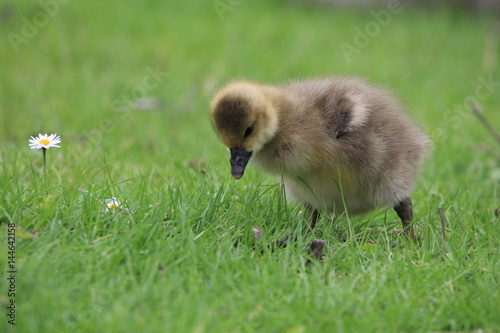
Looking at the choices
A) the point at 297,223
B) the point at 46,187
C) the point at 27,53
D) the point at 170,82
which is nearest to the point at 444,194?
the point at 297,223

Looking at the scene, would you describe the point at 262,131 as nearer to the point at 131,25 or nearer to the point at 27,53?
the point at 27,53

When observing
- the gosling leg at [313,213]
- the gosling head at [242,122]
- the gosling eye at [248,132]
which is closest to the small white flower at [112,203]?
the gosling head at [242,122]

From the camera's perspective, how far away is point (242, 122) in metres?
3.40

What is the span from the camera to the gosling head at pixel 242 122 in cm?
341

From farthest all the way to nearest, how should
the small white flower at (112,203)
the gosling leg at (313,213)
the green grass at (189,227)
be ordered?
the gosling leg at (313,213) < the small white flower at (112,203) < the green grass at (189,227)

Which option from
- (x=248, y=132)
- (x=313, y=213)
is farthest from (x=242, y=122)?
(x=313, y=213)

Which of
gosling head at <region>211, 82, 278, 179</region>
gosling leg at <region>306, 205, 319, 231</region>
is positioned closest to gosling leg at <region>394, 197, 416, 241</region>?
gosling leg at <region>306, 205, 319, 231</region>

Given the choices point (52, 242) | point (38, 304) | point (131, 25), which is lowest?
point (38, 304)

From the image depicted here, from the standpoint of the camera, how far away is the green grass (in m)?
2.71

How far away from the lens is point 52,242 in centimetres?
297

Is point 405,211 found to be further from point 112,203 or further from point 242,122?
point 112,203

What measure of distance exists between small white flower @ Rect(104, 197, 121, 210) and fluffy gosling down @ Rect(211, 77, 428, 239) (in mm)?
668

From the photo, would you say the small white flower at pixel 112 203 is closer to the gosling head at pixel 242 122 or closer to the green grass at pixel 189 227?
the green grass at pixel 189 227

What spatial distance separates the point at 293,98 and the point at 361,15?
736 cm
